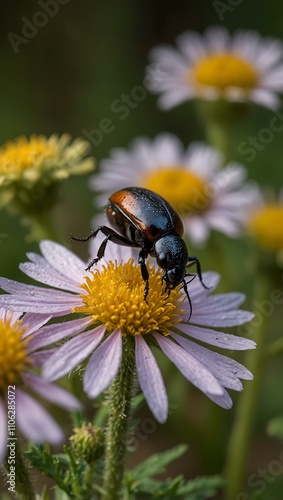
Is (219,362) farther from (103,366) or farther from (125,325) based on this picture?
(103,366)

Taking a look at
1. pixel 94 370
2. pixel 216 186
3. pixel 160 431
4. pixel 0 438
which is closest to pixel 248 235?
pixel 216 186

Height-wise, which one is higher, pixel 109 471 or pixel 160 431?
pixel 160 431

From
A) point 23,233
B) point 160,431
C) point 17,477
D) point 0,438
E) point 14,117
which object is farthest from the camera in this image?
point 14,117

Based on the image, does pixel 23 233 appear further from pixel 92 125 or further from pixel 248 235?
pixel 248 235

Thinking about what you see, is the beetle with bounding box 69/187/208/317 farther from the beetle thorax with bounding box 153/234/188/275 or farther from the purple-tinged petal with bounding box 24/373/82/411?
the purple-tinged petal with bounding box 24/373/82/411

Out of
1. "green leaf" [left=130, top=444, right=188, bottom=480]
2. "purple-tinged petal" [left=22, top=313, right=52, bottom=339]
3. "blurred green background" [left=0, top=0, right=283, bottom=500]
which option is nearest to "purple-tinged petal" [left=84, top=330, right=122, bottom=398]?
"purple-tinged petal" [left=22, top=313, right=52, bottom=339]

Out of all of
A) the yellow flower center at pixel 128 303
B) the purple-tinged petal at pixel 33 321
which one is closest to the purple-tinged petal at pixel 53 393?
the purple-tinged petal at pixel 33 321

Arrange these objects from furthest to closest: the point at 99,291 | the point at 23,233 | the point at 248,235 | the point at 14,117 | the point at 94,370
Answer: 1. the point at 14,117
2. the point at 23,233
3. the point at 248,235
4. the point at 99,291
5. the point at 94,370
